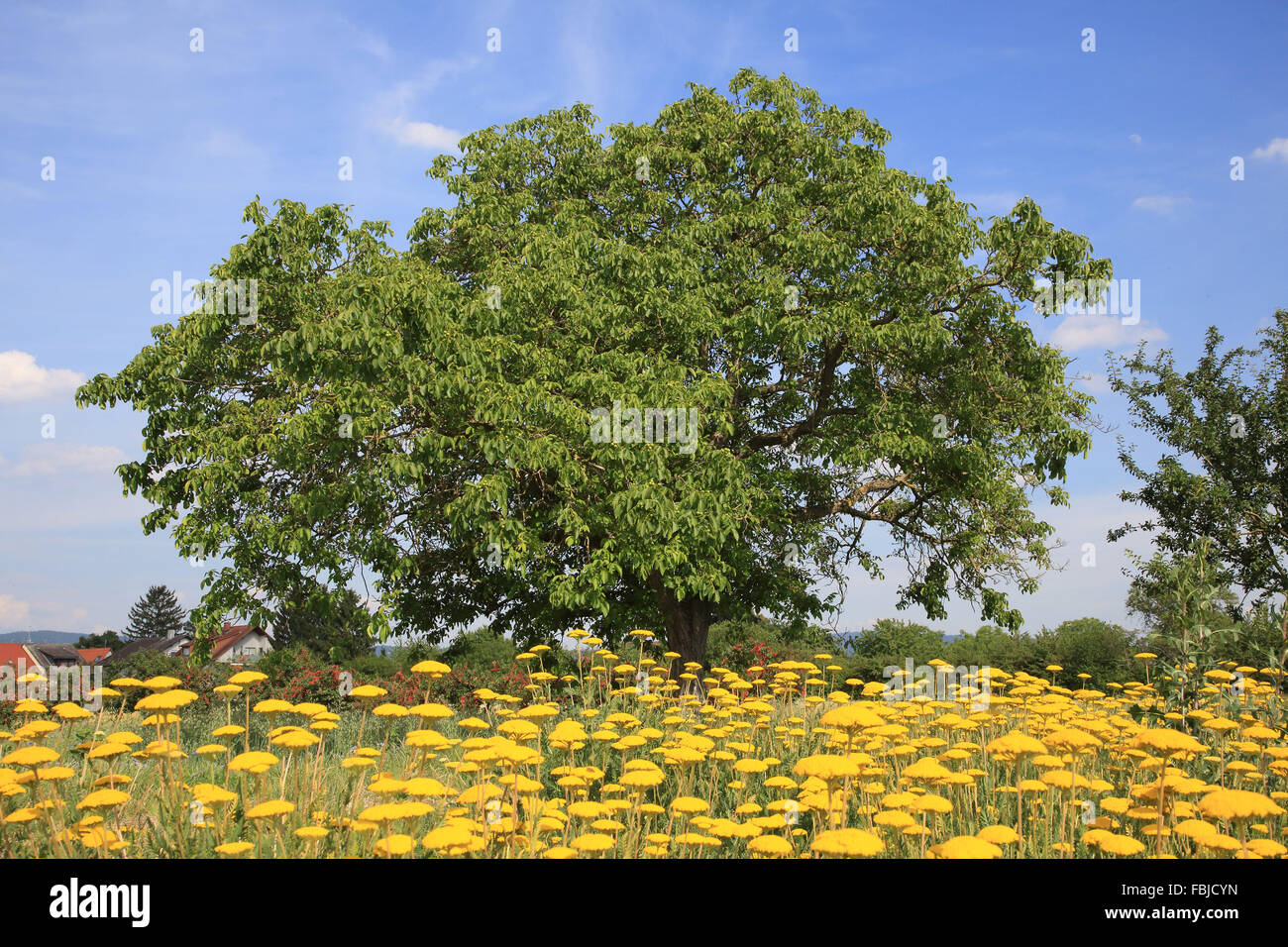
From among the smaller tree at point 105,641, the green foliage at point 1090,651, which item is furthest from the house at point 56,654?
the green foliage at point 1090,651

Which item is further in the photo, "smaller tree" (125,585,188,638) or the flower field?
"smaller tree" (125,585,188,638)

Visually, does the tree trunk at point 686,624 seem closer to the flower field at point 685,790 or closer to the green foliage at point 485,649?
the green foliage at point 485,649

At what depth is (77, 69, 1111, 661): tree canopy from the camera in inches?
487

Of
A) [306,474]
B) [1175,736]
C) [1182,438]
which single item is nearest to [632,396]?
[306,474]

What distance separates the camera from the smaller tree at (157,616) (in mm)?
70562

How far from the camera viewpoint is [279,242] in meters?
13.6

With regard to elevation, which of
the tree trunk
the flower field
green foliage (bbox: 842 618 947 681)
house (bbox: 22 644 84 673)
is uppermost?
the flower field

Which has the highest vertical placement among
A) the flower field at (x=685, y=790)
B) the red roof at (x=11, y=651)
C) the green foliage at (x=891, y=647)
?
the flower field at (x=685, y=790)

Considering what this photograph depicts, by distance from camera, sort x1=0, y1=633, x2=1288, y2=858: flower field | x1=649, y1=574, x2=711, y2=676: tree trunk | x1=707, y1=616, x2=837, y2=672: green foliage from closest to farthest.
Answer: x1=0, y1=633, x2=1288, y2=858: flower field
x1=649, y1=574, x2=711, y2=676: tree trunk
x1=707, y1=616, x2=837, y2=672: green foliage

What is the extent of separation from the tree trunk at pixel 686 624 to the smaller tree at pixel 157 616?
66976 mm

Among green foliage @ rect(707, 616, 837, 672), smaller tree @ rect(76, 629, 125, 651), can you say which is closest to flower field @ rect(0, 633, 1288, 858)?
green foliage @ rect(707, 616, 837, 672)

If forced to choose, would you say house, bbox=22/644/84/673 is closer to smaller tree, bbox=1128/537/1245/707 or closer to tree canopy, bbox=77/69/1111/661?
tree canopy, bbox=77/69/1111/661

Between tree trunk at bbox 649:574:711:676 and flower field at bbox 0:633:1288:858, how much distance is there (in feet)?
28.3
